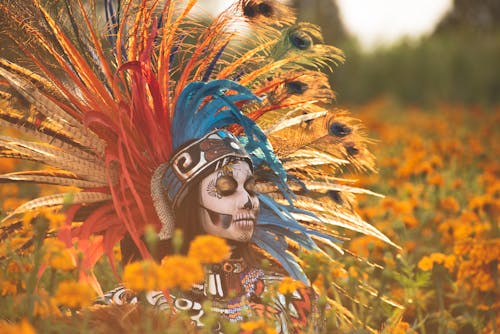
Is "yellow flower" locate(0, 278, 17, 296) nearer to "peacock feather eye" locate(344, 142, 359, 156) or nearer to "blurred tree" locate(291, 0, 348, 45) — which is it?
"peacock feather eye" locate(344, 142, 359, 156)

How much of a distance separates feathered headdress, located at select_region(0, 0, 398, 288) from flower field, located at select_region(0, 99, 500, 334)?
6.8 inches

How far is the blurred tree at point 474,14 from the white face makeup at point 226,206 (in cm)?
2185

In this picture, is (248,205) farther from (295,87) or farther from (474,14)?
(474,14)

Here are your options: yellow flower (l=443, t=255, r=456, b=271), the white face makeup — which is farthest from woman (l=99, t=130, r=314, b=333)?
yellow flower (l=443, t=255, r=456, b=271)

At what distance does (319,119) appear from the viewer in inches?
100

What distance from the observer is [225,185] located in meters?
2.15

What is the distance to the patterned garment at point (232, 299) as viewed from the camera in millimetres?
2098

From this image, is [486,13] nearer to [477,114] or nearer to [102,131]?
[477,114]

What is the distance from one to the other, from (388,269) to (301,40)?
935 millimetres

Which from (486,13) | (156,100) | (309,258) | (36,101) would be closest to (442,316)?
(309,258)

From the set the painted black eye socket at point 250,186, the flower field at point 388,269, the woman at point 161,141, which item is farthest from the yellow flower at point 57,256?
the painted black eye socket at point 250,186

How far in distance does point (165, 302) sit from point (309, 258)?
0.48 meters

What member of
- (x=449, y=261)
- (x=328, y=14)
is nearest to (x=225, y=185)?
(x=449, y=261)

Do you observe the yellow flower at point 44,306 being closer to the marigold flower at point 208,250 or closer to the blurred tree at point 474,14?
the marigold flower at point 208,250
